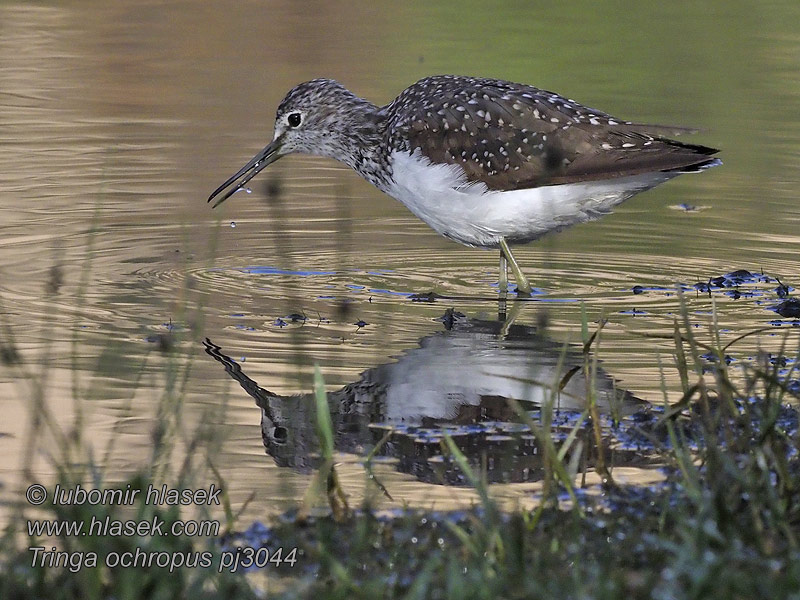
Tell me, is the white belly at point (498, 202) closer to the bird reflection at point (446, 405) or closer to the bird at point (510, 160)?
the bird at point (510, 160)

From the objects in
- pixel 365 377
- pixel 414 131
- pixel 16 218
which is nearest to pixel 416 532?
pixel 365 377

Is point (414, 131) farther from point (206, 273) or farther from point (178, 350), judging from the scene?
point (178, 350)

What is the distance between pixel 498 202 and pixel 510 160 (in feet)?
0.73

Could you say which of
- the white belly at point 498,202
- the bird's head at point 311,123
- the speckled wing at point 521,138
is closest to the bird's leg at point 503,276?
the white belly at point 498,202

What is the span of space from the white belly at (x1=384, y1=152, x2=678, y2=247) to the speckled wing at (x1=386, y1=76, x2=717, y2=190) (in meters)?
0.06

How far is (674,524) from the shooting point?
3.77 metres

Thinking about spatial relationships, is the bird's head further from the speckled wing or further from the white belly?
the white belly

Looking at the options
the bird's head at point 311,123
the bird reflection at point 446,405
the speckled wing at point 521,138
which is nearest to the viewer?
the bird reflection at point 446,405

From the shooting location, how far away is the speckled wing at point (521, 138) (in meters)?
6.47

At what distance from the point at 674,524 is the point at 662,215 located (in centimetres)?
525

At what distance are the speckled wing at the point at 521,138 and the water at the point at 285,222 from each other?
1.38ft

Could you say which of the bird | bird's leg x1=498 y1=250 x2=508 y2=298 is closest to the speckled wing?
the bird

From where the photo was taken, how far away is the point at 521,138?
6.77 meters

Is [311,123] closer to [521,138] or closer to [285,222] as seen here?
[285,222]
